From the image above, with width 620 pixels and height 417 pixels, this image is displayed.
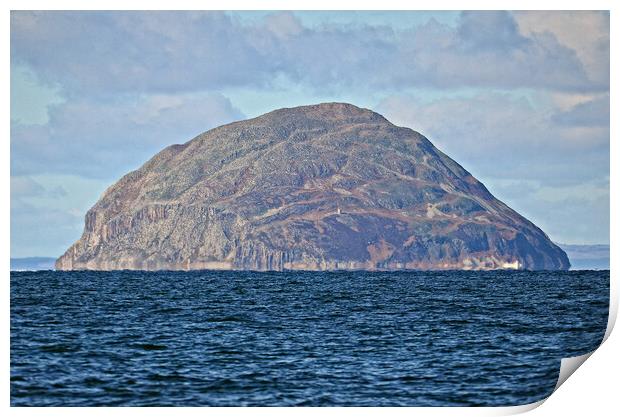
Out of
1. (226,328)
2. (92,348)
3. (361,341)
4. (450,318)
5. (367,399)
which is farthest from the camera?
(450,318)

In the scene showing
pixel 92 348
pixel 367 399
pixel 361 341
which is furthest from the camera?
pixel 361 341

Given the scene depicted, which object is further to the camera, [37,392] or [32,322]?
[32,322]

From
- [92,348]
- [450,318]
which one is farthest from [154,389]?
[450,318]

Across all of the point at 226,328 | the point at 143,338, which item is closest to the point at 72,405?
the point at 143,338

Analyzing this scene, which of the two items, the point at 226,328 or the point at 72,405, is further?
the point at 226,328

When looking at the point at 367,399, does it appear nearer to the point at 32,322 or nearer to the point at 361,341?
the point at 361,341
